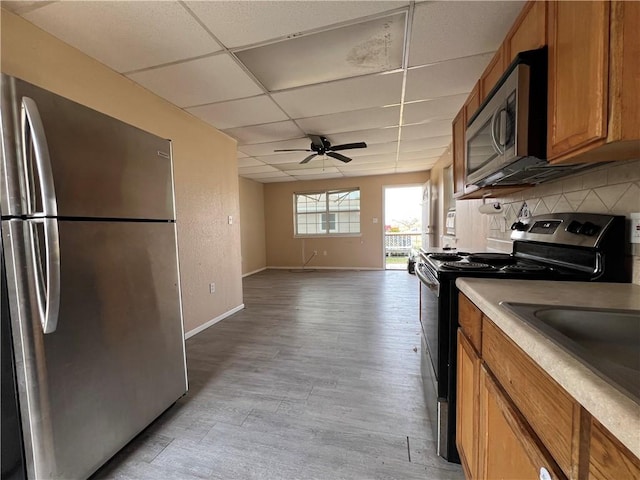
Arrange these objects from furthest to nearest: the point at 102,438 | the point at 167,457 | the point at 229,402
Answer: the point at 229,402, the point at 167,457, the point at 102,438

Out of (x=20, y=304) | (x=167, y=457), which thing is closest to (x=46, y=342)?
(x=20, y=304)

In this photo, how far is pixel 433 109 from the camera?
2.83 metres

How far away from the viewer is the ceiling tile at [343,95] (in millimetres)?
2278

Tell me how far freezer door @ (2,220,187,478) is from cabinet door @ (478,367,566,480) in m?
1.60

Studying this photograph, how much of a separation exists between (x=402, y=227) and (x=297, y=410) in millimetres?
8233

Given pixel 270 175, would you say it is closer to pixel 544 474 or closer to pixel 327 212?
pixel 327 212

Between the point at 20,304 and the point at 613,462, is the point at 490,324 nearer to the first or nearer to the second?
the point at 613,462

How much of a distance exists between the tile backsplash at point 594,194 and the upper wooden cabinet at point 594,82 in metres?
0.12

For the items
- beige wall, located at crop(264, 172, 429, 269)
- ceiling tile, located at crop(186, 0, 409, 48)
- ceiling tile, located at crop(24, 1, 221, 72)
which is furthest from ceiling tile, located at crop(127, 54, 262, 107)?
beige wall, located at crop(264, 172, 429, 269)

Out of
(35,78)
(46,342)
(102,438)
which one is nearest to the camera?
(46,342)

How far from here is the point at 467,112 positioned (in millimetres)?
2066

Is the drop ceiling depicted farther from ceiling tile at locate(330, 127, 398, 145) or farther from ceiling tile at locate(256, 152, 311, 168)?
ceiling tile at locate(256, 152, 311, 168)

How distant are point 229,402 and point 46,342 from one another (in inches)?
43.3

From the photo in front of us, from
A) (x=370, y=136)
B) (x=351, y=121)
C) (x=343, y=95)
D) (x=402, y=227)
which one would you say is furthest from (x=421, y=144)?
(x=402, y=227)
